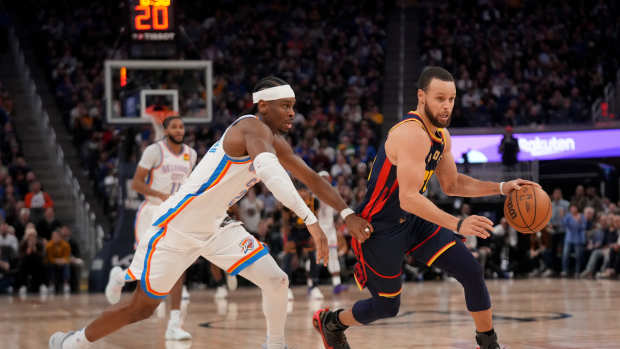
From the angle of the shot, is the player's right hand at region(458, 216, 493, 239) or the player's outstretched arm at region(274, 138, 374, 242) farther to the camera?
the player's outstretched arm at region(274, 138, 374, 242)

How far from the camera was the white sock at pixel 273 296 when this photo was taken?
5.73 metres

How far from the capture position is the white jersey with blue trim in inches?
218

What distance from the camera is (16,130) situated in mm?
19719

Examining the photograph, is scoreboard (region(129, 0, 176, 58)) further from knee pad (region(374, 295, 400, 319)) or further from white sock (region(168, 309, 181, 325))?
knee pad (region(374, 295, 400, 319))

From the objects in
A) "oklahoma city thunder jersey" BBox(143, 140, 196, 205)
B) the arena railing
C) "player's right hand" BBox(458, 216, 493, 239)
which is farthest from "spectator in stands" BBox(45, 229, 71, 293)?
"player's right hand" BBox(458, 216, 493, 239)

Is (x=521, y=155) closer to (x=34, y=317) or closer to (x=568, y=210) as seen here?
(x=568, y=210)

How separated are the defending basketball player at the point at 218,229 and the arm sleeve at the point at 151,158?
3597mm

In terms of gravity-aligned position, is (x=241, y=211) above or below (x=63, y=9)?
below

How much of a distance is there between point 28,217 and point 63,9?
9634 mm

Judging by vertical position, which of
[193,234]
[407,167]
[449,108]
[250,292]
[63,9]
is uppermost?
[63,9]

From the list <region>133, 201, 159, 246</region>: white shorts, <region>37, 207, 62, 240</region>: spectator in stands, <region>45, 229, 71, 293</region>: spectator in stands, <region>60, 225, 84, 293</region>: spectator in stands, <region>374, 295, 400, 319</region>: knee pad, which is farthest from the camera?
<region>37, 207, 62, 240</region>: spectator in stands

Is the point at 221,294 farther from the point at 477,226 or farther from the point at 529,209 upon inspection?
the point at 477,226

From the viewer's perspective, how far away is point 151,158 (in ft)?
30.8

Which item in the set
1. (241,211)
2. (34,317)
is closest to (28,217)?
(241,211)
